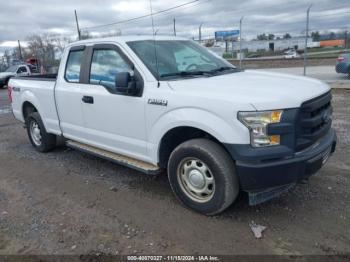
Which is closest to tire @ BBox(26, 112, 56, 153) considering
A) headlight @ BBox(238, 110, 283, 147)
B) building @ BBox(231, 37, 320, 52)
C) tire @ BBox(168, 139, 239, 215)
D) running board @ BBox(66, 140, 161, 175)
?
running board @ BBox(66, 140, 161, 175)

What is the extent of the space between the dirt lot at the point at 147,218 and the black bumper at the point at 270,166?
1.68ft

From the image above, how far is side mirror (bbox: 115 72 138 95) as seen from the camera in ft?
12.6

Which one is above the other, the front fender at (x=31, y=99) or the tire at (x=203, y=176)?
the front fender at (x=31, y=99)

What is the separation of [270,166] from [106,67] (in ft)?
8.26

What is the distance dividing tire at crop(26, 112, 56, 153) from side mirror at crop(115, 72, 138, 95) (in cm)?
279

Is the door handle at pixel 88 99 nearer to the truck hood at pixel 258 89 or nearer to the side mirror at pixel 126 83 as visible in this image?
the side mirror at pixel 126 83

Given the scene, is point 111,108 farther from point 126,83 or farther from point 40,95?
point 40,95

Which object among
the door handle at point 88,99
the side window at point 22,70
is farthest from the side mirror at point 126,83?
the side window at point 22,70

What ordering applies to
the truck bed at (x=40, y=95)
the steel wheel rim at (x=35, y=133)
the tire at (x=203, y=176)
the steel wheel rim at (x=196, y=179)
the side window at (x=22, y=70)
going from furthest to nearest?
the side window at (x=22, y=70)
the steel wheel rim at (x=35, y=133)
the truck bed at (x=40, y=95)
the steel wheel rim at (x=196, y=179)
the tire at (x=203, y=176)

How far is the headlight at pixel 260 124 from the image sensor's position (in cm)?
314

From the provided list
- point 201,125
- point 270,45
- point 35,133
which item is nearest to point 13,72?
point 35,133

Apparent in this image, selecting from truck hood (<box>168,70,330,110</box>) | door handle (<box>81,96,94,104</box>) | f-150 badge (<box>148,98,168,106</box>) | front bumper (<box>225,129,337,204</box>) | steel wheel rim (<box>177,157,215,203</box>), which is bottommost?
steel wheel rim (<box>177,157,215,203</box>)

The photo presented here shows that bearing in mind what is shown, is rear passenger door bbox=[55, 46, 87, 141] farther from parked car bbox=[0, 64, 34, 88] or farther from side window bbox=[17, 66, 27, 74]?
side window bbox=[17, 66, 27, 74]

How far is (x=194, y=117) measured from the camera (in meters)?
3.49
